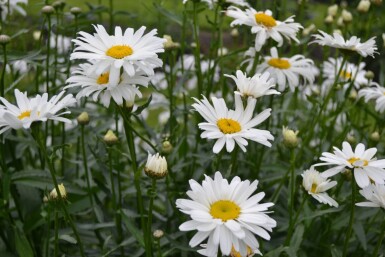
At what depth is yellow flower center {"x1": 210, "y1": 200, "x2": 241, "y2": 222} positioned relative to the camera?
919 millimetres

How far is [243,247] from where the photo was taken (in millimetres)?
915

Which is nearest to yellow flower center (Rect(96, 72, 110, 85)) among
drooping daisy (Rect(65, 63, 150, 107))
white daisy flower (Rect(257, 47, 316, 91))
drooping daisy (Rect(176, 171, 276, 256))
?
drooping daisy (Rect(65, 63, 150, 107))

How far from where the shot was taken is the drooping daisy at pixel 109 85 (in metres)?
Result: 1.07

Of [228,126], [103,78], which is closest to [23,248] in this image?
[103,78]

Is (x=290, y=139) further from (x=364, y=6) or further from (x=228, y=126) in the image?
(x=364, y=6)

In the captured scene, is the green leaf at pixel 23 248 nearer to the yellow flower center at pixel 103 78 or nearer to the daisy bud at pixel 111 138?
the daisy bud at pixel 111 138

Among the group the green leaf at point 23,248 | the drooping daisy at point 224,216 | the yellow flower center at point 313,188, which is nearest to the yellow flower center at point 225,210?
the drooping daisy at point 224,216

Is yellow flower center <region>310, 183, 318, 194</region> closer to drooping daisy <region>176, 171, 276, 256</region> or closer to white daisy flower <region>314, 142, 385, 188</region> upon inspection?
white daisy flower <region>314, 142, 385, 188</region>

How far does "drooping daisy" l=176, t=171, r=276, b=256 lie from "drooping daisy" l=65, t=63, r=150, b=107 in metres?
0.23

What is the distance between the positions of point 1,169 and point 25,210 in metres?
0.14

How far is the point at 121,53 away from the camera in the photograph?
111 centimetres

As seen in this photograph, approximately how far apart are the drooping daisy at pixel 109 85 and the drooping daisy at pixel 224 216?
232 mm

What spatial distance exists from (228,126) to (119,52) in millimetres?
255

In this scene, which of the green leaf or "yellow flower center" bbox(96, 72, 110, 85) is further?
the green leaf
